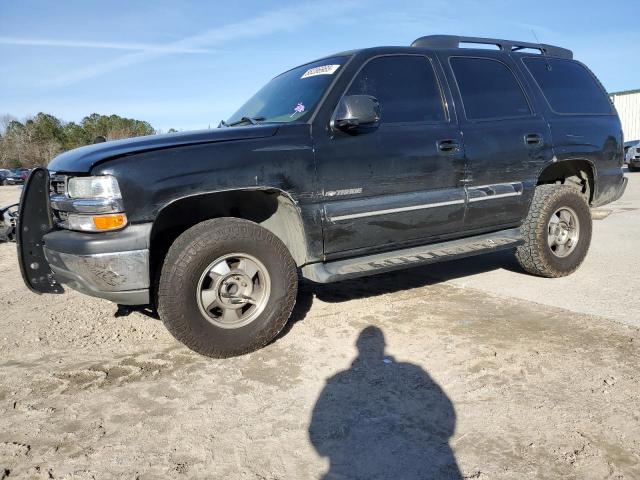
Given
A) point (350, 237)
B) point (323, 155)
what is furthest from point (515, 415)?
point (323, 155)

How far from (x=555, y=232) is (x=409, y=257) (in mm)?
1890

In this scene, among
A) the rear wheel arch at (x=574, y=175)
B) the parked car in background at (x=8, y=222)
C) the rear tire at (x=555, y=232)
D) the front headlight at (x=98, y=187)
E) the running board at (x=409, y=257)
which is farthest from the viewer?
the parked car in background at (x=8, y=222)

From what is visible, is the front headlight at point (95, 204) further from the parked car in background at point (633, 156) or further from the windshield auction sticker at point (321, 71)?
the parked car in background at point (633, 156)

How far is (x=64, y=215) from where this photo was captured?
324cm

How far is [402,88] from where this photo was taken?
4.03 m

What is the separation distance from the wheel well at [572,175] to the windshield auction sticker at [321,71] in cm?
238

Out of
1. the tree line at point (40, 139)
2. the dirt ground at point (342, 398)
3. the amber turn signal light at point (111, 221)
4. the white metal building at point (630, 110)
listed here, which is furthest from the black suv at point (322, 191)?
the tree line at point (40, 139)

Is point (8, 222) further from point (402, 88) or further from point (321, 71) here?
point (402, 88)

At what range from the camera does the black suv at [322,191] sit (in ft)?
10.0

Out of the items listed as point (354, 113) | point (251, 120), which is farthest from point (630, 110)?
point (354, 113)

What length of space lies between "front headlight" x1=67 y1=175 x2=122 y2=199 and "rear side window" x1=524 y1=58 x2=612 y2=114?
393 cm

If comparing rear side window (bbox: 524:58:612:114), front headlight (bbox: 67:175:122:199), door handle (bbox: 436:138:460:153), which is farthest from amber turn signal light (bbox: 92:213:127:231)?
rear side window (bbox: 524:58:612:114)

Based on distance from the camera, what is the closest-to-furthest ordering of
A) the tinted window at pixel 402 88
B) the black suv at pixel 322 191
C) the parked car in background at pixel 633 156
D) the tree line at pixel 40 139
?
the black suv at pixel 322 191 < the tinted window at pixel 402 88 < the parked car in background at pixel 633 156 < the tree line at pixel 40 139

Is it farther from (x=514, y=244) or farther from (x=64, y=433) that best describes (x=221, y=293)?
(x=514, y=244)
